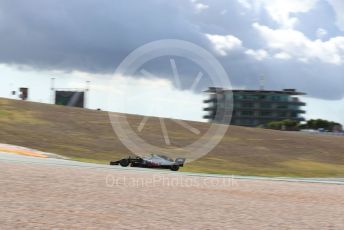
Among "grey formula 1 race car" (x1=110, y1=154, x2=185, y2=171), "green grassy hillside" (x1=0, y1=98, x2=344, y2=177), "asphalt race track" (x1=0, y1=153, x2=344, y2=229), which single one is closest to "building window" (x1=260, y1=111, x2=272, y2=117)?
"green grassy hillside" (x1=0, y1=98, x2=344, y2=177)

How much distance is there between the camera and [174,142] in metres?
67.5

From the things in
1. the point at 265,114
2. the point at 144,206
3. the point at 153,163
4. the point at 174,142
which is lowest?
Result: the point at 144,206

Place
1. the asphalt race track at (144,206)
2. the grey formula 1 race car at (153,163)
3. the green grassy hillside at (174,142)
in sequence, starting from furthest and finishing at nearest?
the green grassy hillside at (174,142) → the grey formula 1 race car at (153,163) → the asphalt race track at (144,206)

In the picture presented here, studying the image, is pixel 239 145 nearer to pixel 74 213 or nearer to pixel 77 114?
pixel 77 114

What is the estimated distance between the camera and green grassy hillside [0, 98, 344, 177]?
53425 millimetres

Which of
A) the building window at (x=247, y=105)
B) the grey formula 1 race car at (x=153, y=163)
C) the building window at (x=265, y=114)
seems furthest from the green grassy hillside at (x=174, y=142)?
the building window at (x=265, y=114)

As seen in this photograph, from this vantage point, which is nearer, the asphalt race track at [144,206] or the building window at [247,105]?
the asphalt race track at [144,206]

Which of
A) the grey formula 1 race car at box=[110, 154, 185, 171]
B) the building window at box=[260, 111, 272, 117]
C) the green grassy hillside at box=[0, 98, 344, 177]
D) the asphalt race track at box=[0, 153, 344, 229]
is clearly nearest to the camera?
the asphalt race track at box=[0, 153, 344, 229]

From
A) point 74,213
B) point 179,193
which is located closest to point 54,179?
point 179,193

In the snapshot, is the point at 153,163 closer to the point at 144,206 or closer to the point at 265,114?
the point at 144,206

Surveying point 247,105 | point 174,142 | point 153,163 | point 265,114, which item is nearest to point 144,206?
point 153,163

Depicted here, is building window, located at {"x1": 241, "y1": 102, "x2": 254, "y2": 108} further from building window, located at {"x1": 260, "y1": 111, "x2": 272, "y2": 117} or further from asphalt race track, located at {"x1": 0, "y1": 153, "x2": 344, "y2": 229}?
asphalt race track, located at {"x1": 0, "y1": 153, "x2": 344, "y2": 229}

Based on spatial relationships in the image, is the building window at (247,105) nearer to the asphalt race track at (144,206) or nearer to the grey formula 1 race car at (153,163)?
the grey formula 1 race car at (153,163)

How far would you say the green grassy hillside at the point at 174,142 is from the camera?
175 feet
